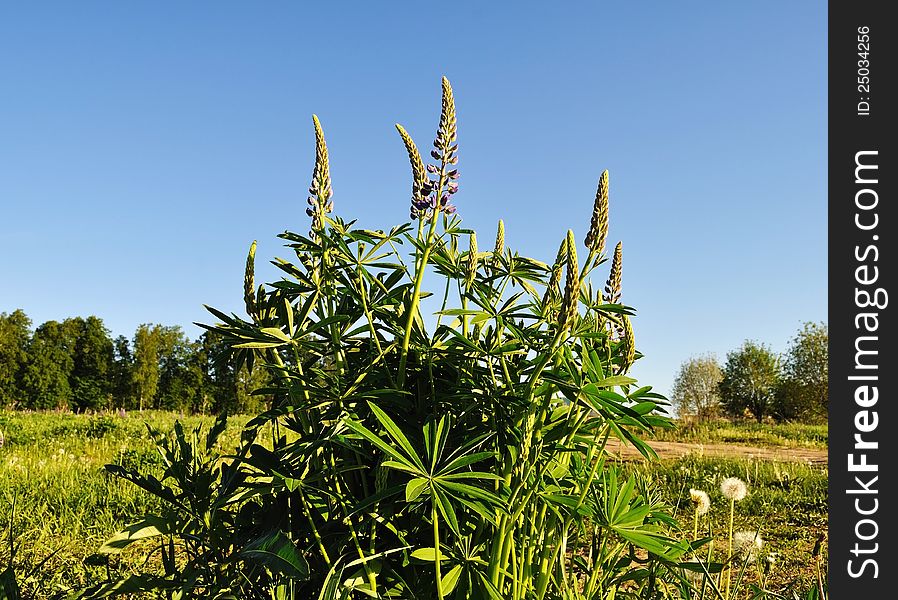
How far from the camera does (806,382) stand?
32344mm

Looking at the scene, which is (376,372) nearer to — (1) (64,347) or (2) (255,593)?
(2) (255,593)

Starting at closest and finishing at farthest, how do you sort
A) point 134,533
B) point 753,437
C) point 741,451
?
1. point 134,533
2. point 741,451
3. point 753,437

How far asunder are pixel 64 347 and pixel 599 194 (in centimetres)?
4728

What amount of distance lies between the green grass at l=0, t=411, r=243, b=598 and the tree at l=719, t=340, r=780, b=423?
32926 millimetres

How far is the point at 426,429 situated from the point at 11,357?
43395mm

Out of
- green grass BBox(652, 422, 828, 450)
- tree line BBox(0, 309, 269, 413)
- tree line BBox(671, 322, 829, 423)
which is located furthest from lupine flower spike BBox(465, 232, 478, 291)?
tree line BBox(0, 309, 269, 413)

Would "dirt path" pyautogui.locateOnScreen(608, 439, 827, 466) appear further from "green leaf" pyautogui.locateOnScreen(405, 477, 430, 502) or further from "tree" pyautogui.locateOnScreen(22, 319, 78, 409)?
"tree" pyautogui.locateOnScreen(22, 319, 78, 409)

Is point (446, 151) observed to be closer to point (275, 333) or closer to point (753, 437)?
point (275, 333)

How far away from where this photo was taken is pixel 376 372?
1.57 m

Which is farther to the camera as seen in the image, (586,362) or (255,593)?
(255,593)

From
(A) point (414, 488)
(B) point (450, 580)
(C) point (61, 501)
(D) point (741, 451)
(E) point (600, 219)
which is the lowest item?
(C) point (61, 501)

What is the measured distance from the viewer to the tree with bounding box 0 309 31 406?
118ft

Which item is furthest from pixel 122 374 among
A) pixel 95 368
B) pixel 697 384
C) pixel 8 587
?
pixel 8 587
